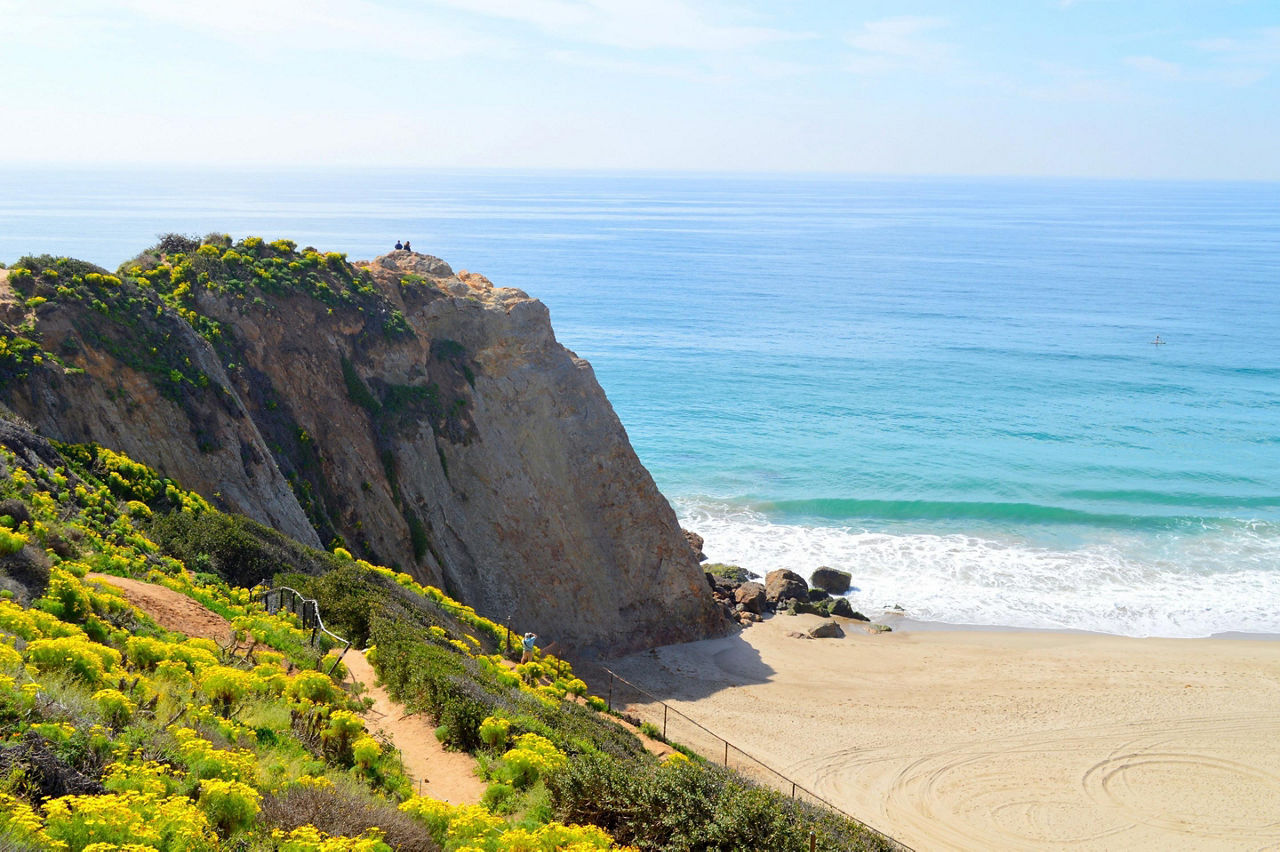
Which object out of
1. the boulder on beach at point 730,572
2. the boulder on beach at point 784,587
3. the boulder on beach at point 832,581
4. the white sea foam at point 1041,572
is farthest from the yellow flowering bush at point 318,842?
the boulder on beach at point 832,581

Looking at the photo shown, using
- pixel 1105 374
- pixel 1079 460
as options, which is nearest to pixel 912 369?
pixel 1105 374

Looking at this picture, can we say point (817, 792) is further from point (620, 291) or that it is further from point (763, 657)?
point (620, 291)

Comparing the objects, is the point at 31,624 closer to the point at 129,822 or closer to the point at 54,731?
the point at 54,731

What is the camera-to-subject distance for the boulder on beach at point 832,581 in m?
39.8

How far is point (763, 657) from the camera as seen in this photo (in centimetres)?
3266

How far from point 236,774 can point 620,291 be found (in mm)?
103873

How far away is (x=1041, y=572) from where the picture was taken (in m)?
41.0

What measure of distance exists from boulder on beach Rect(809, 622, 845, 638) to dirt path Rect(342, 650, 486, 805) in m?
22.5

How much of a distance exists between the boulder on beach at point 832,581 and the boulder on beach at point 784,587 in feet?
3.18

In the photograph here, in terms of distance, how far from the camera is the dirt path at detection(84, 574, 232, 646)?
570 inches

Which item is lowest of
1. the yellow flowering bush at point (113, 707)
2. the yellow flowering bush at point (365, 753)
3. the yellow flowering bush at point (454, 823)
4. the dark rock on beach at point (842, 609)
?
the dark rock on beach at point (842, 609)

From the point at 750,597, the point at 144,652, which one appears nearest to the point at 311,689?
the point at 144,652

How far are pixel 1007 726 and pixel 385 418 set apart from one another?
871 inches

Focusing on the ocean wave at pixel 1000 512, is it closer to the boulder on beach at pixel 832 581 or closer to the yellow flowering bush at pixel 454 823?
the boulder on beach at pixel 832 581
